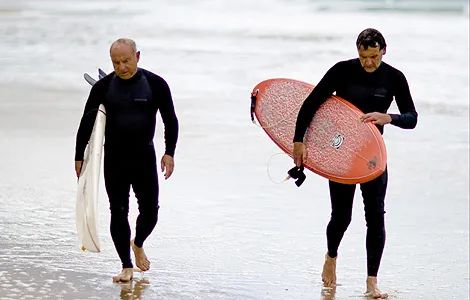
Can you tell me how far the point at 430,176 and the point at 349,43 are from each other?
469 inches

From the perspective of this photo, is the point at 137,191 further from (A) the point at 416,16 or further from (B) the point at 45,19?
(A) the point at 416,16

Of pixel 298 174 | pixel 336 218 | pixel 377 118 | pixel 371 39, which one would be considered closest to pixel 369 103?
pixel 377 118

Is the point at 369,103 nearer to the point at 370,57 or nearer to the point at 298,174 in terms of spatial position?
the point at 370,57

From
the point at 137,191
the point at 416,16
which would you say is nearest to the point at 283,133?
the point at 137,191

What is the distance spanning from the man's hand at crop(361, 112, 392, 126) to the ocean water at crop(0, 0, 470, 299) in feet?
3.60

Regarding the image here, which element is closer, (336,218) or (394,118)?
(394,118)

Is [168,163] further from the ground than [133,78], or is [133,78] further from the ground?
[133,78]

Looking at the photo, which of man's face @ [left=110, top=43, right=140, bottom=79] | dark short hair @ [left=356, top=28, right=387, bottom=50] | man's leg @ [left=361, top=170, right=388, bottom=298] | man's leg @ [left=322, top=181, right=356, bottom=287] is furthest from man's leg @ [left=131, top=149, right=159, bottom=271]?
dark short hair @ [left=356, top=28, right=387, bottom=50]

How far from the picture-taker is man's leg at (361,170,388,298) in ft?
23.6

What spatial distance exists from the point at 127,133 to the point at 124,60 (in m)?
0.42

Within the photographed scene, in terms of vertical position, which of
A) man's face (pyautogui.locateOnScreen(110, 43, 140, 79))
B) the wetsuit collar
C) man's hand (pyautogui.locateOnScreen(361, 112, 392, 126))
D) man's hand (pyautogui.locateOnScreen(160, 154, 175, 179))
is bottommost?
man's hand (pyautogui.locateOnScreen(160, 154, 175, 179))

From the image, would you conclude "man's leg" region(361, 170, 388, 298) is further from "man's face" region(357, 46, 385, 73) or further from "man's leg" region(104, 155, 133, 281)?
"man's leg" region(104, 155, 133, 281)

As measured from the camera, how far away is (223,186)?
10914mm

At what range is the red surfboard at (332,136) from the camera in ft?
23.6
